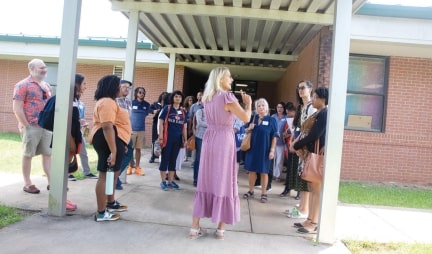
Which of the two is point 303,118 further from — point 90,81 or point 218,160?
point 90,81

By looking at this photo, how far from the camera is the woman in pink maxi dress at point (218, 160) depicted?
388cm

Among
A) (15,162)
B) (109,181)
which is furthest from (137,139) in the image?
(109,181)

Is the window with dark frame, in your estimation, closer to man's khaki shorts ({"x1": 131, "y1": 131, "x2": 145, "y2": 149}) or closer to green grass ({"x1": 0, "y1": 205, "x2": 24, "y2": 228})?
man's khaki shorts ({"x1": 131, "y1": 131, "x2": 145, "y2": 149})

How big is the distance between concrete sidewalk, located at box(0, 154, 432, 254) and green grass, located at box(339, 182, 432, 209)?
1.87 ft

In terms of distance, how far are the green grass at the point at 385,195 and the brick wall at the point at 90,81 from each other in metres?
8.68

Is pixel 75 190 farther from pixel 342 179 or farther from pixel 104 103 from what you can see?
pixel 342 179

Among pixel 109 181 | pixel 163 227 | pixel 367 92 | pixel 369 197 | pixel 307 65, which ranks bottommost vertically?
pixel 163 227

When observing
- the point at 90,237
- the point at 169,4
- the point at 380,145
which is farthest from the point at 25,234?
the point at 380,145

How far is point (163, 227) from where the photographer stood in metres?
4.32

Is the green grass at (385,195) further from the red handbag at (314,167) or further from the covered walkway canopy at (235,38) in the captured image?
the covered walkway canopy at (235,38)

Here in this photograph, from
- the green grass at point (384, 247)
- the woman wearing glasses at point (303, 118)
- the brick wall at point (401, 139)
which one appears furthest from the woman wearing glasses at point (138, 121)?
the brick wall at point (401, 139)

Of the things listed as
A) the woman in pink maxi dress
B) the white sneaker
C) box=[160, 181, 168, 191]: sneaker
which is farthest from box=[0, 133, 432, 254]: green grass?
box=[160, 181, 168, 191]: sneaker

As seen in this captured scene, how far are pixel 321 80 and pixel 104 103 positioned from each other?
5.74 m

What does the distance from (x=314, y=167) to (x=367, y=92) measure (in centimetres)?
Result: 654
